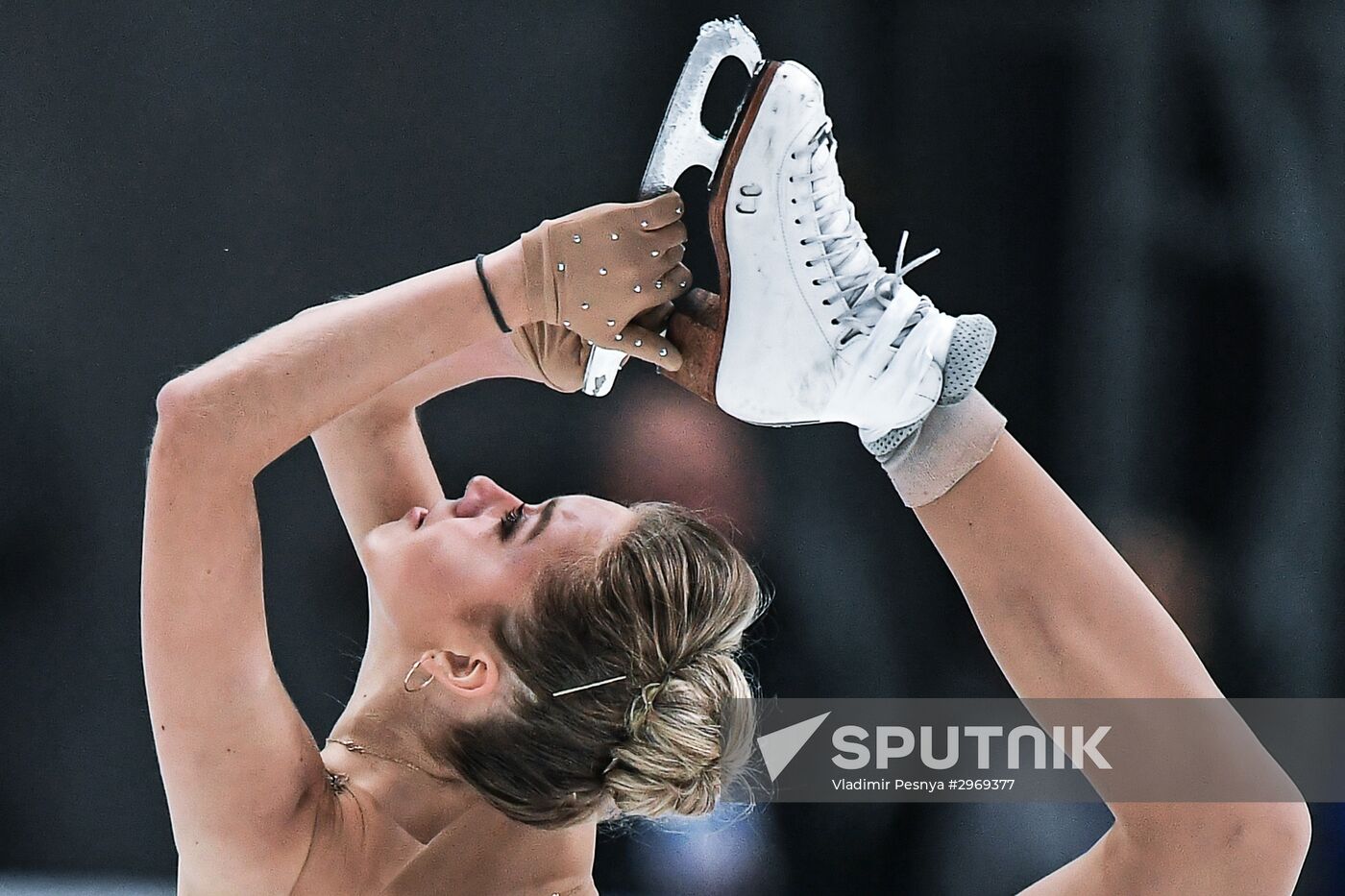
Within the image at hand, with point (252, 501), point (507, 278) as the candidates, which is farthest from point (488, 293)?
point (252, 501)

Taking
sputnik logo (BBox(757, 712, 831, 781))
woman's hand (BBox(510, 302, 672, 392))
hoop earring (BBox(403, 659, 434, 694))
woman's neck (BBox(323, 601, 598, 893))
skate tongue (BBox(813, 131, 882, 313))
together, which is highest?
skate tongue (BBox(813, 131, 882, 313))

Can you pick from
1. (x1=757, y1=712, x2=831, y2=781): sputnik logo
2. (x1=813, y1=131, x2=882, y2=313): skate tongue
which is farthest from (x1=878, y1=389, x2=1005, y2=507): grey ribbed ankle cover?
(x1=757, y1=712, x2=831, y2=781): sputnik logo

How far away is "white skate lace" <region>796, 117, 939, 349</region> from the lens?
127 cm

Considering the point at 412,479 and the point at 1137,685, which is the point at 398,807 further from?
the point at 1137,685

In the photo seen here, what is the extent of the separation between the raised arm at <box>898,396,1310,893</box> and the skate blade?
346mm

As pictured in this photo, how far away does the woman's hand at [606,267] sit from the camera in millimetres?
1232

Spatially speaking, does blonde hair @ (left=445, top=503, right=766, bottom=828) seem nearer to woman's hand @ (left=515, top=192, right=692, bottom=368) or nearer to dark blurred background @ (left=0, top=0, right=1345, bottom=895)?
woman's hand @ (left=515, top=192, right=692, bottom=368)

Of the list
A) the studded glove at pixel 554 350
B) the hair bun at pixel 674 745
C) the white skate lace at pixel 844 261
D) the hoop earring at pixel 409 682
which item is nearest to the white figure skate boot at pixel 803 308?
the white skate lace at pixel 844 261

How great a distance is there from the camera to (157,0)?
1.96 meters

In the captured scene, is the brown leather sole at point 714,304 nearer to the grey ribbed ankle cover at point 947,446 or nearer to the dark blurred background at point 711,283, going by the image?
the grey ribbed ankle cover at point 947,446

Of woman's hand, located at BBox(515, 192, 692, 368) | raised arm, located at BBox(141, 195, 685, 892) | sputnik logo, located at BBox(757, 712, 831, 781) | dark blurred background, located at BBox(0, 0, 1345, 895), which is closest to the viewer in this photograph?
raised arm, located at BBox(141, 195, 685, 892)

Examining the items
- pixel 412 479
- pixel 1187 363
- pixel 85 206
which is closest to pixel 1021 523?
pixel 412 479

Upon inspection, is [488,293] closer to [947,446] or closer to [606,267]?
[606,267]

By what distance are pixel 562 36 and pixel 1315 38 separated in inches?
43.2
